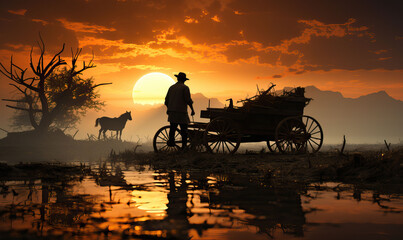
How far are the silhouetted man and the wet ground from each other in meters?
5.97

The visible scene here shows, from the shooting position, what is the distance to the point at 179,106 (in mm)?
11641

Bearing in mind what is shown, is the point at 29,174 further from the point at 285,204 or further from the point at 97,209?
the point at 285,204

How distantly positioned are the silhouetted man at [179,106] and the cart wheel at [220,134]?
0.87 meters

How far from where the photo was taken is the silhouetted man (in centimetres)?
1163

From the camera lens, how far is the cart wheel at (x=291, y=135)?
11148mm

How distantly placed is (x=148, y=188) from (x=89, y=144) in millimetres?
26527

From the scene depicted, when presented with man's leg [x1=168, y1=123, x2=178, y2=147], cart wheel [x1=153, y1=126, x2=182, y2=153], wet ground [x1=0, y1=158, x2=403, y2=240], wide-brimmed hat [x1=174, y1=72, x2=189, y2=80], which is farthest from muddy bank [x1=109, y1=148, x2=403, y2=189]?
wide-brimmed hat [x1=174, y1=72, x2=189, y2=80]

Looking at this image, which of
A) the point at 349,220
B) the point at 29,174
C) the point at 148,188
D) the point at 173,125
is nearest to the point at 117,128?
the point at 173,125

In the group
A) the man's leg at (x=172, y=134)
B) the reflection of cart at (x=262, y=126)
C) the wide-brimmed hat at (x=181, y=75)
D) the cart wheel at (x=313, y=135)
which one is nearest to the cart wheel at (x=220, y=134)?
the reflection of cart at (x=262, y=126)

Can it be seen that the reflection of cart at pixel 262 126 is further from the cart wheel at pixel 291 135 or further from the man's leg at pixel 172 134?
the man's leg at pixel 172 134

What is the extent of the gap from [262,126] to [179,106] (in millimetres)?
2718

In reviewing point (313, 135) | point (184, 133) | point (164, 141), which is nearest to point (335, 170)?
Answer: point (313, 135)

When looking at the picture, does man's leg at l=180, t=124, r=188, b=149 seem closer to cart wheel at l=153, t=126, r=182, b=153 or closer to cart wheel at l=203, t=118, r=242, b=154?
cart wheel at l=153, t=126, r=182, b=153

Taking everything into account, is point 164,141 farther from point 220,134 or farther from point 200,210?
point 200,210
